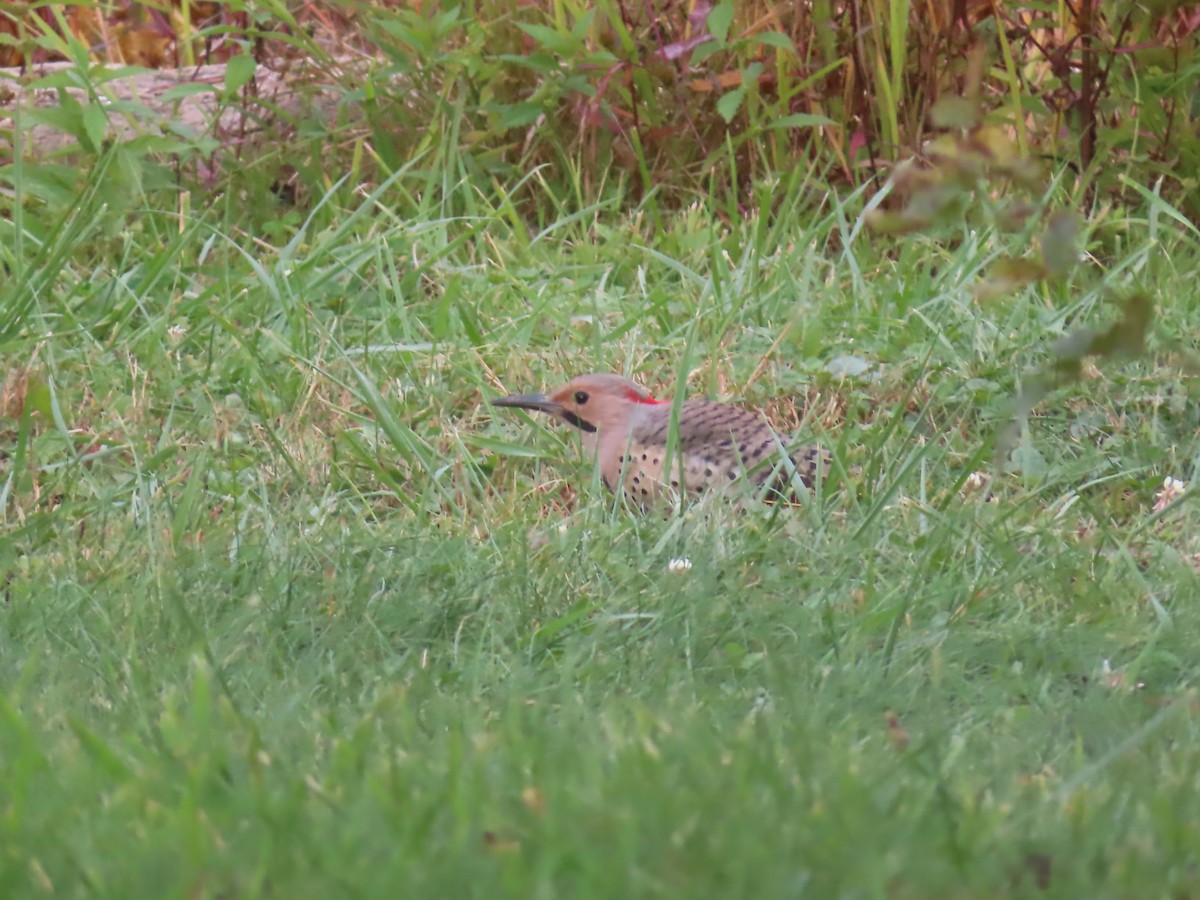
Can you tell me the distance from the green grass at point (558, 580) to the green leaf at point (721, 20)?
579 mm

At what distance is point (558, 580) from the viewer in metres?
3.66

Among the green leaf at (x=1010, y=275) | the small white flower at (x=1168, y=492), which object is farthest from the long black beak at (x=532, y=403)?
the green leaf at (x=1010, y=275)

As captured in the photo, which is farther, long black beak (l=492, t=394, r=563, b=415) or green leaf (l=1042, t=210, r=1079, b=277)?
long black beak (l=492, t=394, r=563, b=415)

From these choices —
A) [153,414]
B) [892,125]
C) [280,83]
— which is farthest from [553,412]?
[280,83]

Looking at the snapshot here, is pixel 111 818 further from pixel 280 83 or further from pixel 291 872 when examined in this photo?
pixel 280 83

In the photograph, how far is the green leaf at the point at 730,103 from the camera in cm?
614

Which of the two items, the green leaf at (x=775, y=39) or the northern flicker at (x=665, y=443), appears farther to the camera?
the green leaf at (x=775, y=39)

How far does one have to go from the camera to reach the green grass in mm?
2258

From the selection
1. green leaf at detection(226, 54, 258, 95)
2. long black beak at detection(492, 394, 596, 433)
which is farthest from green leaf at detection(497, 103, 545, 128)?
long black beak at detection(492, 394, 596, 433)

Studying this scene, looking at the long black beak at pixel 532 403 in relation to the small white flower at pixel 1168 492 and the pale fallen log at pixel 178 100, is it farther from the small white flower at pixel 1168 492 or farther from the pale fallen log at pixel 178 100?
the pale fallen log at pixel 178 100

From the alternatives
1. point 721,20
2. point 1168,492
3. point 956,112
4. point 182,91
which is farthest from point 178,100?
point 956,112

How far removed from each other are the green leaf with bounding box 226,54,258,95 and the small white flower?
3.39 meters

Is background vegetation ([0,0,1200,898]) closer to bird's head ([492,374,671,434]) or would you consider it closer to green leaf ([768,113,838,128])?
green leaf ([768,113,838,128])

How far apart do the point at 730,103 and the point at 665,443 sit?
210cm
